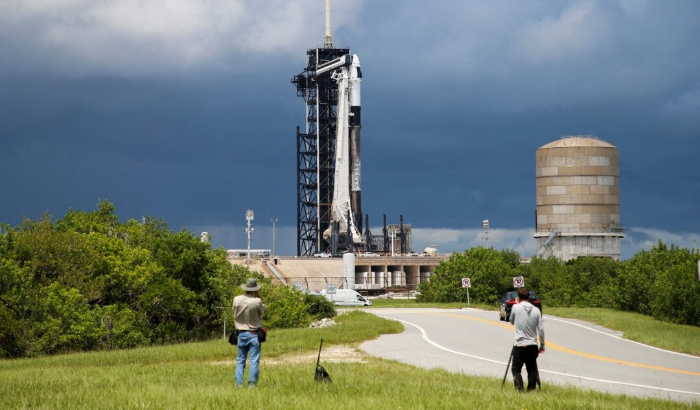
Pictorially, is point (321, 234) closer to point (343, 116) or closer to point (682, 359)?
point (343, 116)

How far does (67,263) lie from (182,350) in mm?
16277

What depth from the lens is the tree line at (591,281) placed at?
43.2 meters

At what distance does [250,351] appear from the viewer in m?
14.9

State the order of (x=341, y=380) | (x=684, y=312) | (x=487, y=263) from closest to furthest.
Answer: (x=341, y=380) < (x=684, y=312) < (x=487, y=263)

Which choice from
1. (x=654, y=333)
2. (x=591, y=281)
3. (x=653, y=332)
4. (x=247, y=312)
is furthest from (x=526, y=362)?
(x=591, y=281)

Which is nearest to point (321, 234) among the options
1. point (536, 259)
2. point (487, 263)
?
point (536, 259)

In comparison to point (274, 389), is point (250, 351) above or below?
above

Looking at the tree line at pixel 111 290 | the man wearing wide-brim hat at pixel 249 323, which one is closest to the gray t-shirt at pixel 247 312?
the man wearing wide-brim hat at pixel 249 323

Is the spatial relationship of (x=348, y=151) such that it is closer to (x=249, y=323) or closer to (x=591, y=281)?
(x=591, y=281)

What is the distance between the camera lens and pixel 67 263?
130 feet

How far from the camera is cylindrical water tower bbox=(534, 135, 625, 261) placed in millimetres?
95500

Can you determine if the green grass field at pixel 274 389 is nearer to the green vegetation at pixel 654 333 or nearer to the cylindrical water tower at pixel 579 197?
the green vegetation at pixel 654 333

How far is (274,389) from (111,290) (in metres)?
29.5

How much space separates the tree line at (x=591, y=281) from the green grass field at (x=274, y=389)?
993 inches
